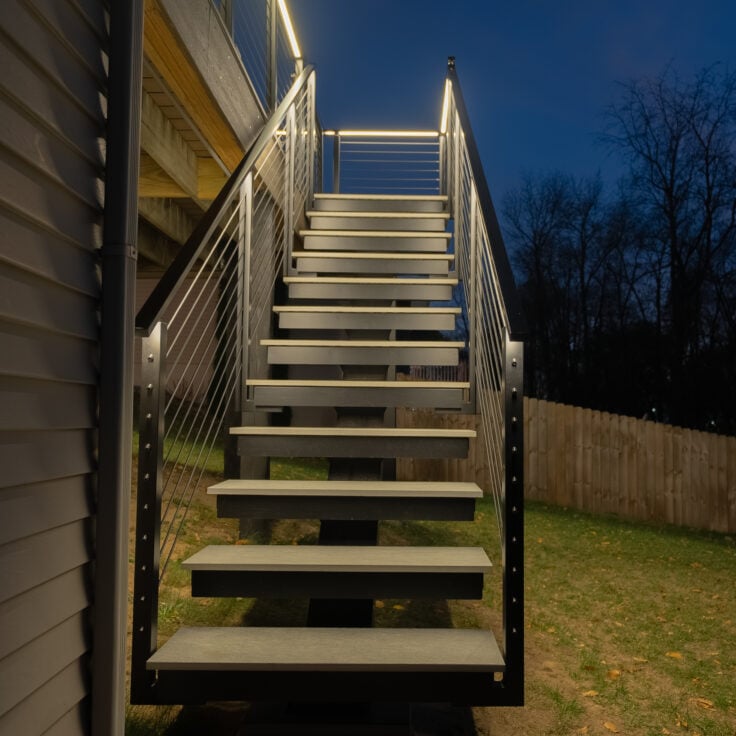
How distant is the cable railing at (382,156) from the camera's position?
845cm

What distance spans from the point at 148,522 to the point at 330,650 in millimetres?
674

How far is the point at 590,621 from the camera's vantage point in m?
4.60

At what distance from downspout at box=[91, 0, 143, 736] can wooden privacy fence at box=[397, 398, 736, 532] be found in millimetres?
7665

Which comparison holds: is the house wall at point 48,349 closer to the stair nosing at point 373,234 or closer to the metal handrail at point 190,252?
the metal handrail at point 190,252

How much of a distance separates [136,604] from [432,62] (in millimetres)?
A: 135531

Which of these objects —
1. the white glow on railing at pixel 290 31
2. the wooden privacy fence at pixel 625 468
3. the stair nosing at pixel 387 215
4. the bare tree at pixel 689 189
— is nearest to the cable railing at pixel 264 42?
the white glow on railing at pixel 290 31

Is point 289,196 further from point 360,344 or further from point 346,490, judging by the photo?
point 346,490

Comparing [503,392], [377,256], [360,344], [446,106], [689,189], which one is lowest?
[503,392]

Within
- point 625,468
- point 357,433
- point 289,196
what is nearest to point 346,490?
point 357,433

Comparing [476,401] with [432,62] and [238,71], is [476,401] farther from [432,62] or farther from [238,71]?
[432,62]

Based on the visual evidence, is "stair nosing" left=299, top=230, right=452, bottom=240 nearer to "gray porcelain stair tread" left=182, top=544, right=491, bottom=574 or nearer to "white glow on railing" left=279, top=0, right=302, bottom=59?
"white glow on railing" left=279, top=0, right=302, bottom=59

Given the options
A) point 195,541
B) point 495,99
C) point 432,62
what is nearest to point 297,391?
point 195,541

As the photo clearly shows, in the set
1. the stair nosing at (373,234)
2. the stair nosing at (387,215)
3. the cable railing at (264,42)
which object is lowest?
the stair nosing at (373,234)

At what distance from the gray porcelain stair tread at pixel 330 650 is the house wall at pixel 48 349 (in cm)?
41
